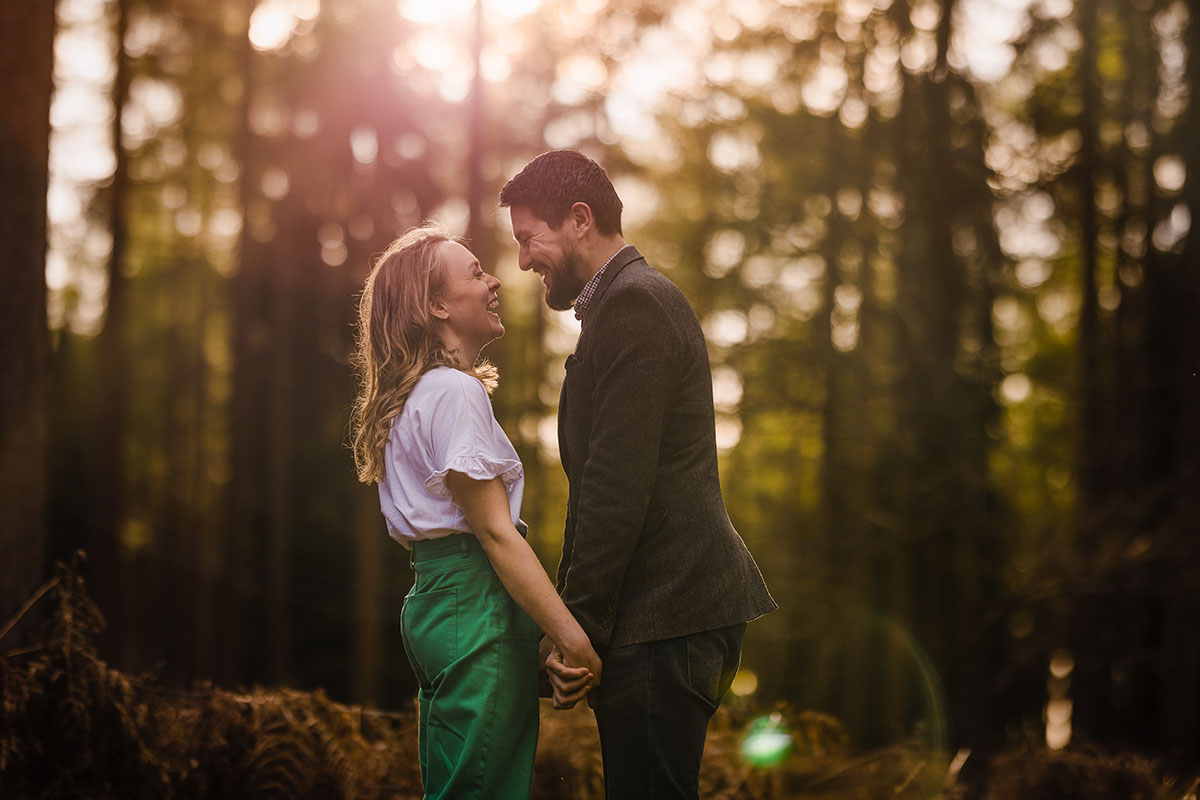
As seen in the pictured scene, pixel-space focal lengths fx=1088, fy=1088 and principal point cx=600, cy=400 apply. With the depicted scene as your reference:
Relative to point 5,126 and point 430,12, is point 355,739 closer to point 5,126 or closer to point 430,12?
point 5,126

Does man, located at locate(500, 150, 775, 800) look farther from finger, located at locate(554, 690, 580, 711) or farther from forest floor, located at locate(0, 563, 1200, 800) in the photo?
forest floor, located at locate(0, 563, 1200, 800)

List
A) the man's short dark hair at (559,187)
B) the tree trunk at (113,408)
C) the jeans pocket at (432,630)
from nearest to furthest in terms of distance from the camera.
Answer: the jeans pocket at (432,630), the man's short dark hair at (559,187), the tree trunk at (113,408)

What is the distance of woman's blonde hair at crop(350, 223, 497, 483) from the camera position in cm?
309

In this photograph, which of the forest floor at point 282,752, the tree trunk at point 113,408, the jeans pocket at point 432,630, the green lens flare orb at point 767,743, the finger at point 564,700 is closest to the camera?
the finger at point 564,700

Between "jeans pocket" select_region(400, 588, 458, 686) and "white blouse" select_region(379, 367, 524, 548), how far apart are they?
0.18 m

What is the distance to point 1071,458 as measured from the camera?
14.5m

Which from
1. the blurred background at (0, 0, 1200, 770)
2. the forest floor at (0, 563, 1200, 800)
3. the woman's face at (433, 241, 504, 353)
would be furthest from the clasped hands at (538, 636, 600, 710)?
the blurred background at (0, 0, 1200, 770)

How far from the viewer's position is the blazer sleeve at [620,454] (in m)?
2.83

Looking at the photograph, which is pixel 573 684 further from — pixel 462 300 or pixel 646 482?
pixel 462 300

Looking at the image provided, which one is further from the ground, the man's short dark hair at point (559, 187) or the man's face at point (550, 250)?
the man's short dark hair at point (559, 187)

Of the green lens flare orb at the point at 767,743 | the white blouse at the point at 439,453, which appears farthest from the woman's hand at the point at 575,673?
the green lens flare orb at the point at 767,743

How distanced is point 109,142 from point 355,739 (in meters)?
15.1

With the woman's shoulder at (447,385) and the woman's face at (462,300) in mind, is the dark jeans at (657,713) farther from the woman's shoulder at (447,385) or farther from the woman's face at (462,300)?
the woman's face at (462,300)

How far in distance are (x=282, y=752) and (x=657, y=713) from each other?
296 cm
